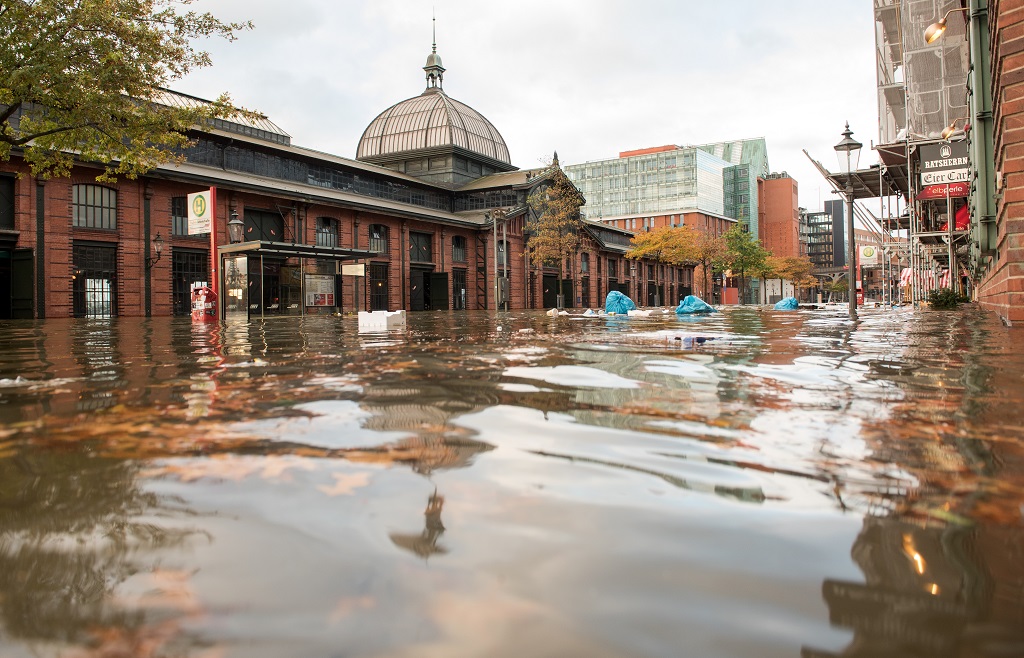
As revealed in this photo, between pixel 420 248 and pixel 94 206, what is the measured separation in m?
19.4

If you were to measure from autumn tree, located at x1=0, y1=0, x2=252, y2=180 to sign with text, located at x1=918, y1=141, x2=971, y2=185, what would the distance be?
738 inches

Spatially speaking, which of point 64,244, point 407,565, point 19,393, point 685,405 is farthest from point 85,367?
point 64,244

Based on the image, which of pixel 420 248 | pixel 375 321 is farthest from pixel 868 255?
pixel 375 321

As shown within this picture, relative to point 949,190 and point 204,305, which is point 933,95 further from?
point 204,305

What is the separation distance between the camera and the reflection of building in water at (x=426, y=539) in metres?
1.18

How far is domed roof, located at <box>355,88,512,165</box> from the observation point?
4988cm

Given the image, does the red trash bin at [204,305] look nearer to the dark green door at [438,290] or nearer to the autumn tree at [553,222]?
the dark green door at [438,290]

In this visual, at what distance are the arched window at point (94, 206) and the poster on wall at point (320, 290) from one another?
25.8 ft

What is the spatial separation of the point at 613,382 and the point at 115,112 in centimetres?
1482

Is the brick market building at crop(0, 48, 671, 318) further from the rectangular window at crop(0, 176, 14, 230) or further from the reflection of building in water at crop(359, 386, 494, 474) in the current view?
the reflection of building in water at crop(359, 386, 494, 474)

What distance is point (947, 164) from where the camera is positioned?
1811 cm

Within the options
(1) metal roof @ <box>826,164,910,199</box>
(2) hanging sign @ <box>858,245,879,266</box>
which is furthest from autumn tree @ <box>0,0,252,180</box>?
(2) hanging sign @ <box>858,245,879,266</box>

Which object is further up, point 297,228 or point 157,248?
point 297,228

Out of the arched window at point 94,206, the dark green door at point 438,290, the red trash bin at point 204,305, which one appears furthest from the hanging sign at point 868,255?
the arched window at point 94,206
